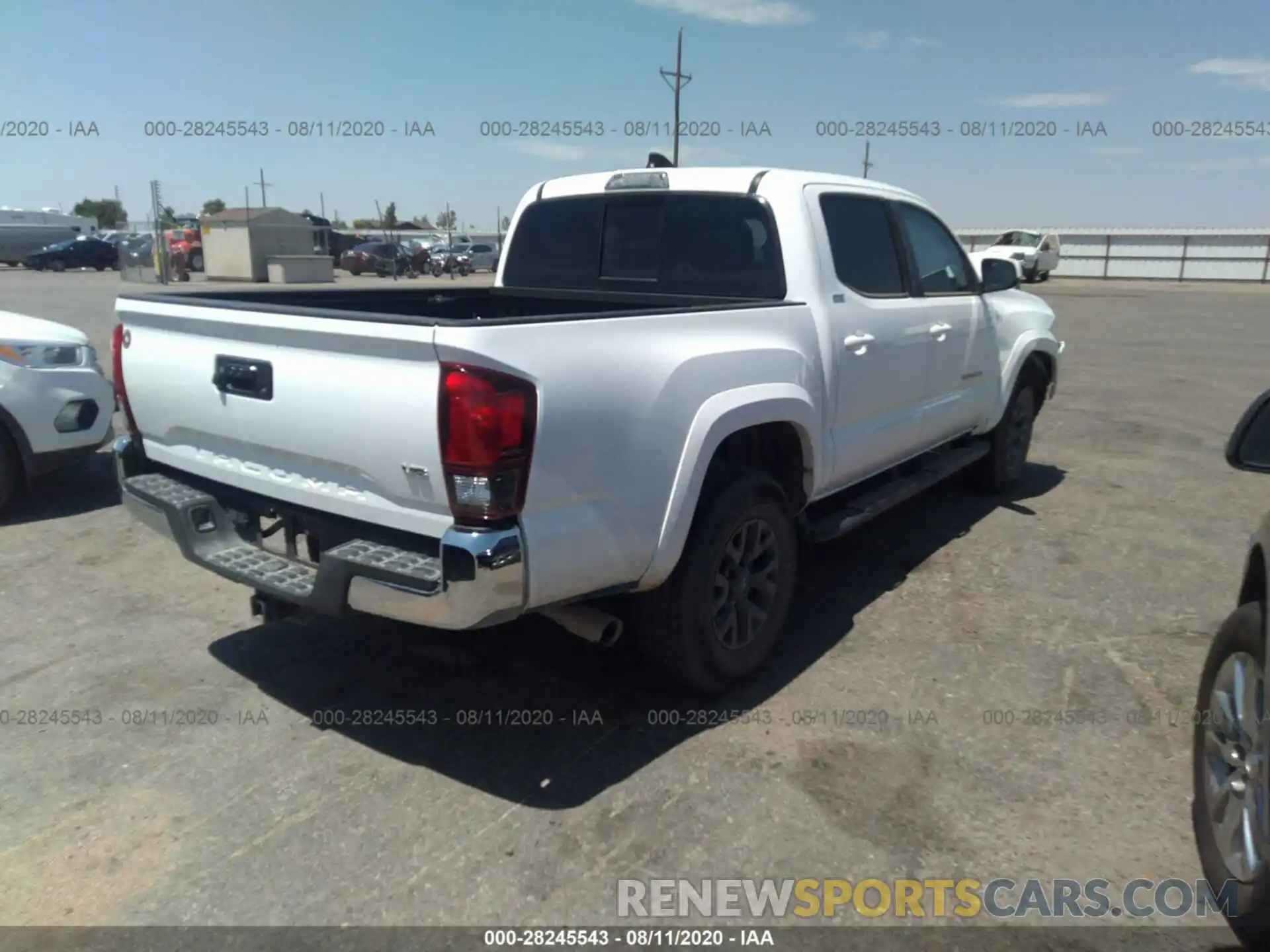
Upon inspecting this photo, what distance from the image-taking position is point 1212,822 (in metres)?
2.60

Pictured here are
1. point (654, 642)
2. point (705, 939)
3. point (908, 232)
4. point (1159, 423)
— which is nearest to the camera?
point (705, 939)

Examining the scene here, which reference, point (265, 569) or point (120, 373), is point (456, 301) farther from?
point (265, 569)

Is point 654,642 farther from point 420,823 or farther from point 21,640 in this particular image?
point 21,640

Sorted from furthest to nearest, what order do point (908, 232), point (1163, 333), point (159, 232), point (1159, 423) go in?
point (159, 232) < point (1163, 333) < point (1159, 423) < point (908, 232)

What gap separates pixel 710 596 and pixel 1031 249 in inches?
1430

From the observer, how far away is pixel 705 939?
2520 millimetres

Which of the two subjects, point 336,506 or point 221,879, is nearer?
point 221,879

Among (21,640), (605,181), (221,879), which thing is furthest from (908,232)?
(21,640)

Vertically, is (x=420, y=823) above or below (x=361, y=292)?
below

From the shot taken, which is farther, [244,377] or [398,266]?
[398,266]

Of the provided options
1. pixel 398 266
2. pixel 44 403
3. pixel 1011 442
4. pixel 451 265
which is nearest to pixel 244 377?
pixel 44 403

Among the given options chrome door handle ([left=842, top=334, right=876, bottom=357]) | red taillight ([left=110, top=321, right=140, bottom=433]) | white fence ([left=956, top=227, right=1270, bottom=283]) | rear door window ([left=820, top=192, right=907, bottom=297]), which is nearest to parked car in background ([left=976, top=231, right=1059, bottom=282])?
white fence ([left=956, top=227, right=1270, bottom=283])

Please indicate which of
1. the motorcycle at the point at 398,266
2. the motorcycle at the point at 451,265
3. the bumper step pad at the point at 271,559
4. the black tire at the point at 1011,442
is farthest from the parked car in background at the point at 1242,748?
the motorcycle at the point at 451,265

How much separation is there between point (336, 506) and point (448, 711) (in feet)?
3.43
